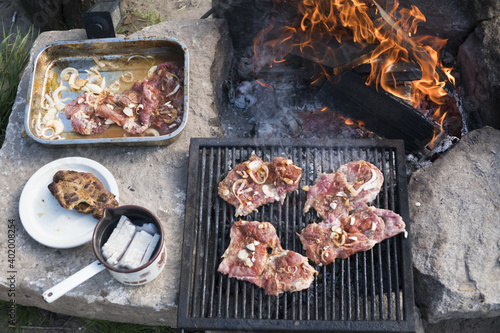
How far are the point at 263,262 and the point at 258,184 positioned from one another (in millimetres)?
672

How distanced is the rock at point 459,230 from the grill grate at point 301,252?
0.21m

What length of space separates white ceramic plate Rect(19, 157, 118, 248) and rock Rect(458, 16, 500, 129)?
362 cm

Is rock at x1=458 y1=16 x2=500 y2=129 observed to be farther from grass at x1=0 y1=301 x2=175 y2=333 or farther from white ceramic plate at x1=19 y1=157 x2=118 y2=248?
grass at x1=0 y1=301 x2=175 y2=333

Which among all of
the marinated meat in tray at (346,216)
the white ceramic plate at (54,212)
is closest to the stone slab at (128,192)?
the white ceramic plate at (54,212)

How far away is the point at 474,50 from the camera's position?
436 cm

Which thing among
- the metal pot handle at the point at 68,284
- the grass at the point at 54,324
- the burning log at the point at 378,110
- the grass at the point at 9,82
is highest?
the burning log at the point at 378,110

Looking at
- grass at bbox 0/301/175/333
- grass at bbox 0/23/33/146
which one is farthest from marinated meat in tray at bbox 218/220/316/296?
grass at bbox 0/23/33/146

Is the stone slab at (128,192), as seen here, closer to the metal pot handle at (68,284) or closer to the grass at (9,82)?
the metal pot handle at (68,284)

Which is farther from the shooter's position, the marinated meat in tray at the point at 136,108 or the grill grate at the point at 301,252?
the marinated meat in tray at the point at 136,108

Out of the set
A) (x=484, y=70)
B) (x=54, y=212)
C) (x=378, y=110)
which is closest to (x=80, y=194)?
(x=54, y=212)

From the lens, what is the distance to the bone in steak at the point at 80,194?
138 inches

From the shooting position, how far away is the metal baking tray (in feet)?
13.5

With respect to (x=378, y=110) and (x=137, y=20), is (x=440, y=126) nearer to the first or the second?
(x=378, y=110)

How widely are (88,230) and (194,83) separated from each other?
179 cm
